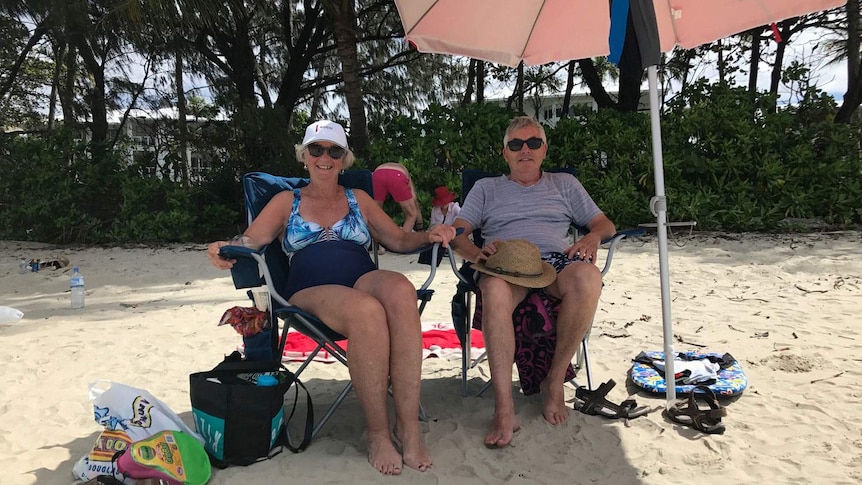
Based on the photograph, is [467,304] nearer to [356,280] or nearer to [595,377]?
[356,280]

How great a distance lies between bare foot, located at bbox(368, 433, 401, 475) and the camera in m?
2.04

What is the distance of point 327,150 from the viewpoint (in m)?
2.57

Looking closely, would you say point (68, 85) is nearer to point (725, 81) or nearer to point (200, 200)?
point (200, 200)

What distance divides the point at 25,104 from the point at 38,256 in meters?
7.06

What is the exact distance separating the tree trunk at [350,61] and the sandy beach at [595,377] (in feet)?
10.1

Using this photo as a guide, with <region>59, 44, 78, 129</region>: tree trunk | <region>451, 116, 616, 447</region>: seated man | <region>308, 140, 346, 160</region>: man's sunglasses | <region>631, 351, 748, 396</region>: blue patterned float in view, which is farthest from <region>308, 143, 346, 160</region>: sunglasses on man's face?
<region>59, 44, 78, 129</region>: tree trunk

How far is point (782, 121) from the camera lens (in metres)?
6.70

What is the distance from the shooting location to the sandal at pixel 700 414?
2285 mm

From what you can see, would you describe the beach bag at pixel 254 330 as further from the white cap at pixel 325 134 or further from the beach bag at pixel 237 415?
the white cap at pixel 325 134

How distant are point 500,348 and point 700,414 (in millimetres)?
805

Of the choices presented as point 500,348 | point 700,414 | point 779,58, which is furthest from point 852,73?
point 500,348

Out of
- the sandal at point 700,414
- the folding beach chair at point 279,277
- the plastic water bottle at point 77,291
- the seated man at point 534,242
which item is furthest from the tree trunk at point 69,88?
the sandal at point 700,414

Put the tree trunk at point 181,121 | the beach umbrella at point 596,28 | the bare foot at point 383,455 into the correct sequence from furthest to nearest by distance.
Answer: the tree trunk at point 181,121 → the beach umbrella at point 596,28 → the bare foot at point 383,455

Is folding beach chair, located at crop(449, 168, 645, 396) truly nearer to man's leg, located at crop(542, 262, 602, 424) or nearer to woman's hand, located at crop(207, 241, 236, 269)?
man's leg, located at crop(542, 262, 602, 424)
